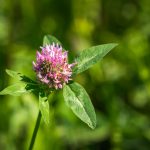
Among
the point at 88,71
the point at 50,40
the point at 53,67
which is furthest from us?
the point at 88,71

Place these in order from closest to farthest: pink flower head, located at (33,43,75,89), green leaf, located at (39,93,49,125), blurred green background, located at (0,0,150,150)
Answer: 1. green leaf, located at (39,93,49,125)
2. pink flower head, located at (33,43,75,89)
3. blurred green background, located at (0,0,150,150)

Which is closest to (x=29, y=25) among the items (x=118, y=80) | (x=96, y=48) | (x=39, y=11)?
(x=39, y=11)

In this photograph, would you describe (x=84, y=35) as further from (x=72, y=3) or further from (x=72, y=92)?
(x=72, y=92)

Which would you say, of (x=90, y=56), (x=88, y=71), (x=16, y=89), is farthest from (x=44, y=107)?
(x=88, y=71)

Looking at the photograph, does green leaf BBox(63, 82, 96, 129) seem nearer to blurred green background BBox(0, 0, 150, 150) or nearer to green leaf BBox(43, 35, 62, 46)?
green leaf BBox(43, 35, 62, 46)

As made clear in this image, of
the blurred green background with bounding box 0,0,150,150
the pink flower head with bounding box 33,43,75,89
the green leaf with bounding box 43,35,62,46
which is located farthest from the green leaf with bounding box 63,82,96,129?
the blurred green background with bounding box 0,0,150,150

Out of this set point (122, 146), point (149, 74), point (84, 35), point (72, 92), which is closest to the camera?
point (72, 92)

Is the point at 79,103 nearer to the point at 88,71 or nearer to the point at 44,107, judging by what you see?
the point at 44,107
